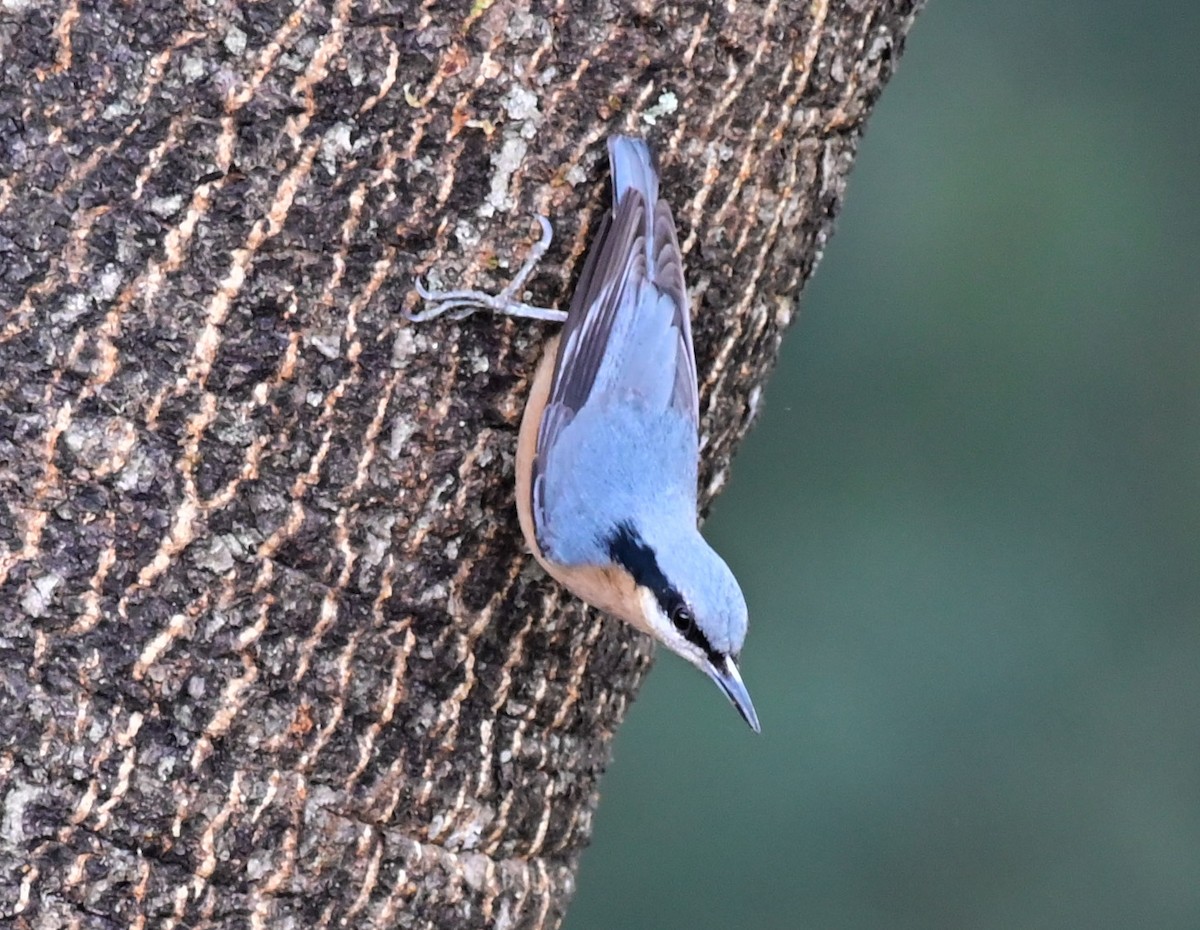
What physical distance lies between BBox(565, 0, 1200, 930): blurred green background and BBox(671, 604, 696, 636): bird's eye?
8.32ft

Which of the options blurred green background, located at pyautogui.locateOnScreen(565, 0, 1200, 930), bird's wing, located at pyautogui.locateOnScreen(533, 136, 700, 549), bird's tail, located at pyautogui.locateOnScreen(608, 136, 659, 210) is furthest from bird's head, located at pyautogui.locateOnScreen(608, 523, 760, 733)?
blurred green background, located at pyautogui.locateOnScreen(565, 0, 1200, 930)

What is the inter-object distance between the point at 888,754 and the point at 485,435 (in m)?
3.29

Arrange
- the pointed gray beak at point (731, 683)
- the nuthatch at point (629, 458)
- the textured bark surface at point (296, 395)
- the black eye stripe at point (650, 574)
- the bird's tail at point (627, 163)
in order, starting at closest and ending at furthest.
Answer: the textured bark surface at point (296, 395) < the bird's tail at point (627, 163) < the nuthatch at point (629, 458) < the black eye stripe at point (650, 574) < the pointed gray beak at point (731, 683)

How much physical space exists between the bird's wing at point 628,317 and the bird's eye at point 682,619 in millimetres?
312

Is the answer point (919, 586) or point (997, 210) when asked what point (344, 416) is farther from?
point (997, 210)

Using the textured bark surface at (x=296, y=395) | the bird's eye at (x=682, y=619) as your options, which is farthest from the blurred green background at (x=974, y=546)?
the textured bark surface at (x=296, y=395)

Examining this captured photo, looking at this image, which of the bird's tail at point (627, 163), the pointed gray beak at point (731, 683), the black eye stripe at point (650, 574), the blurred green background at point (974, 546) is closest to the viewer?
the bird's tail at point (627, 163)

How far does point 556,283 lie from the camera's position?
2.51m

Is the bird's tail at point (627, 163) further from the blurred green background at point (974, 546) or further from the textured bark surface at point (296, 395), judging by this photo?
the blurred green background at point (974, 546)

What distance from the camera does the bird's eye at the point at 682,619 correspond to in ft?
8.86

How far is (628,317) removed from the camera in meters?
2.74

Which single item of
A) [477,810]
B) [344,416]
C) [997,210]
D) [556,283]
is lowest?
[477,810]

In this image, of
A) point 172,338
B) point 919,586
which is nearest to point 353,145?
point 172,338

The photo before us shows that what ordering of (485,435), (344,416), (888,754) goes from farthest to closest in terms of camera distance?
(888,754) → (485,435) → (344,416)
